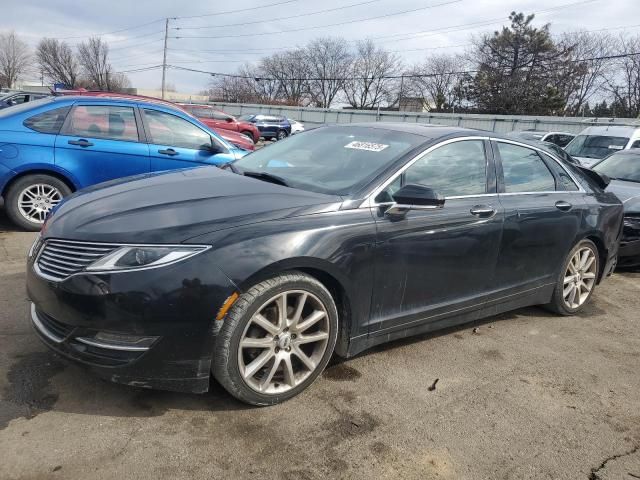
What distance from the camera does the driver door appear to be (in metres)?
3.15

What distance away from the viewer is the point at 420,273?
3301 millimetres

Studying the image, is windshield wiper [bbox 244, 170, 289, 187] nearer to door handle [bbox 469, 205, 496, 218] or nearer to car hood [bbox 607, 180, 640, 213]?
door handle [bbox 469, 205, 496, 218]

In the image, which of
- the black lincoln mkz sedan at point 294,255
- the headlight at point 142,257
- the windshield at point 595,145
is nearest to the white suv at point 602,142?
the windshield at point 595,145

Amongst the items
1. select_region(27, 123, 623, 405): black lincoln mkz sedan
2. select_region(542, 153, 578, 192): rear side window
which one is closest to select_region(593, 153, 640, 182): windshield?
select_region(542, 153, 578, 192): rear side window

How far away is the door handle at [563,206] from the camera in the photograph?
422 centimetres

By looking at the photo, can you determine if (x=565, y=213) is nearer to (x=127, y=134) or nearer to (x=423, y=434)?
(x=423, y=434)

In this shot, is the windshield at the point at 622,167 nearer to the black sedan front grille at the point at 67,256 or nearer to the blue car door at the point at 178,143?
the blue car door at the point at 178,143

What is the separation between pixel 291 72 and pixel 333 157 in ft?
258

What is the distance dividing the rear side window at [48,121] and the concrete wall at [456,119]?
45.3 ft

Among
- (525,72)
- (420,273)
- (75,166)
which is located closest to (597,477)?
(420,273)

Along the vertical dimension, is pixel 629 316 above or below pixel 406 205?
below

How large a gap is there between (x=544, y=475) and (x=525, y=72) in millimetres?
53155

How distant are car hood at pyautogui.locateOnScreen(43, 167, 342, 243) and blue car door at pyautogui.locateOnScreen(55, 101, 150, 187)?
9.77 ft

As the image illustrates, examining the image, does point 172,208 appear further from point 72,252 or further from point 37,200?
point 37,200
